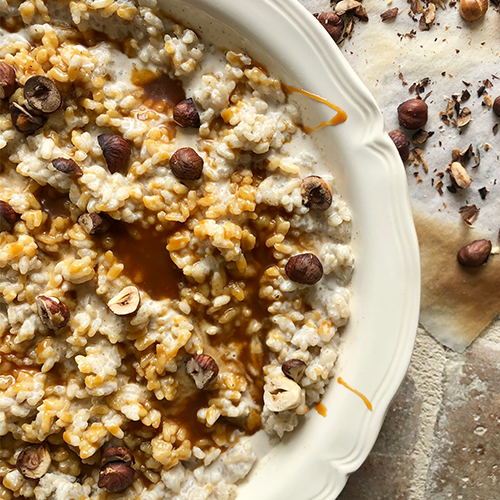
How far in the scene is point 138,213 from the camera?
153 centimetres

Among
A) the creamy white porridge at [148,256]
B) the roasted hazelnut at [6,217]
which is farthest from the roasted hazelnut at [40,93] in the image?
the roasted hazelnut at [6,217]

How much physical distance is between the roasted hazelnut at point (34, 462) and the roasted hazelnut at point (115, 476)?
0.55 ft

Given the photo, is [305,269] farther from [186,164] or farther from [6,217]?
[6,217]

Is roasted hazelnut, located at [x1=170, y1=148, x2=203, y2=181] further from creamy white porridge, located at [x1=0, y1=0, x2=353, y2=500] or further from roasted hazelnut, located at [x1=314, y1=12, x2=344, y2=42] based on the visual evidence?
roasted hazelnut, located at [x1=314, y1=12, x2=344, y2=42]

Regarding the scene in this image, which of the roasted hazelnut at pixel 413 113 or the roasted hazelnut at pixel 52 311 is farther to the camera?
the roasted hazelnut at pixel 413 113

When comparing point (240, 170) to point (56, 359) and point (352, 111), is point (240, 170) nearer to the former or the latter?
point (352, 111)

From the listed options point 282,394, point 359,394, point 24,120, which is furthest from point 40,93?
point 359,394

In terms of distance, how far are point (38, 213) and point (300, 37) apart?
0.91 metres

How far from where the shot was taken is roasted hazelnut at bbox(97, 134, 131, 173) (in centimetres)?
150

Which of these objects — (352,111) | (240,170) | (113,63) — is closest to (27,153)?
(113,63)

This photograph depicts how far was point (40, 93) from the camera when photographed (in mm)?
1479

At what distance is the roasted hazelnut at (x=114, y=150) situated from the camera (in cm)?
150

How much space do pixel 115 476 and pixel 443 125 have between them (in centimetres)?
156

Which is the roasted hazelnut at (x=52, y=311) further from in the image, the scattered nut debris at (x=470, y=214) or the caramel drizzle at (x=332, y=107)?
the scattered nut debris at (x=470, y=214)
